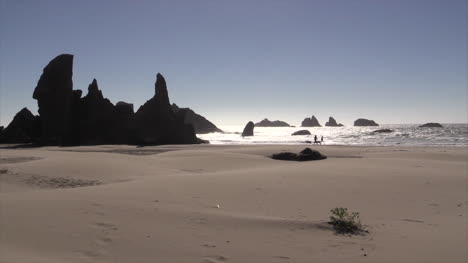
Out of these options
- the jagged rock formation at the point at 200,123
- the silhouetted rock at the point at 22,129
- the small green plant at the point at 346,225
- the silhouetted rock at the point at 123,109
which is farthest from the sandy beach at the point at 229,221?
the jagged rock formation at the point at 200,123

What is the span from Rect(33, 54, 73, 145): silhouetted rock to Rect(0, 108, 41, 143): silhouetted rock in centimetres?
503

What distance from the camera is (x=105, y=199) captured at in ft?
28.6

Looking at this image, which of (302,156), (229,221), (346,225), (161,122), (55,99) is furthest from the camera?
(161,122)

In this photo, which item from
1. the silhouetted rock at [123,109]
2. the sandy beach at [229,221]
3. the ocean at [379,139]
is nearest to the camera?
the sandy beach at [229,221]

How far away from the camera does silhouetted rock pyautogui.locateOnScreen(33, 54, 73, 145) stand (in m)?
51.3

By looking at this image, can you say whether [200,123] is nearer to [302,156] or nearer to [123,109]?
[123,109]

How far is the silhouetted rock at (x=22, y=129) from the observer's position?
54.7 metres

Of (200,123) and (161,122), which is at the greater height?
(200,123)

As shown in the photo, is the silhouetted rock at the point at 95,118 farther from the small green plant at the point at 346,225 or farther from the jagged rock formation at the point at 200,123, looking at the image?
the jagged rock formation at the point at 200,123

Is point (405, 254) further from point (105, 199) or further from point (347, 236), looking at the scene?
point (105, 199)

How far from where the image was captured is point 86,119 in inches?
2126

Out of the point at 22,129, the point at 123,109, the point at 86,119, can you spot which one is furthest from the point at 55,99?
the point at 22,129

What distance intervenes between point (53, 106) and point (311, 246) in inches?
2133

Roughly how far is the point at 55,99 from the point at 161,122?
52.8 ft
